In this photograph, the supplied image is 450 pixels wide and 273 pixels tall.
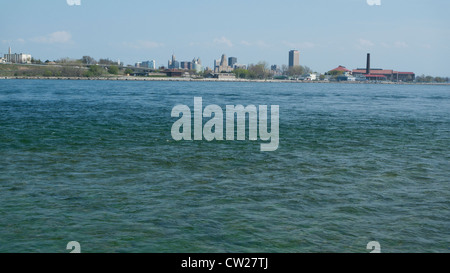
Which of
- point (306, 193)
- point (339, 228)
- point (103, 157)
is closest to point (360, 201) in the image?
point (306, 193)

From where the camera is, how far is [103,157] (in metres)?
18.6

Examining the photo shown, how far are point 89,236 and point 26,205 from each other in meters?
3.10

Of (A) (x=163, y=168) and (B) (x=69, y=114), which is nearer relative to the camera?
(A) (x=163, y=168)

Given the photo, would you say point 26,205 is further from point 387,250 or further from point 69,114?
point 69,114

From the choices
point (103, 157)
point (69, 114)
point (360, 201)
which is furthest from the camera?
point (69, 114)

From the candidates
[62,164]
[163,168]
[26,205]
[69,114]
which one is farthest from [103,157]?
[69,114]

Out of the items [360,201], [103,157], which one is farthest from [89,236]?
[103,157]

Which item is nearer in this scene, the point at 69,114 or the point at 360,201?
the point at 360,201

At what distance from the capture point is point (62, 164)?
17062mm

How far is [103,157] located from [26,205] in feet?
22.5
